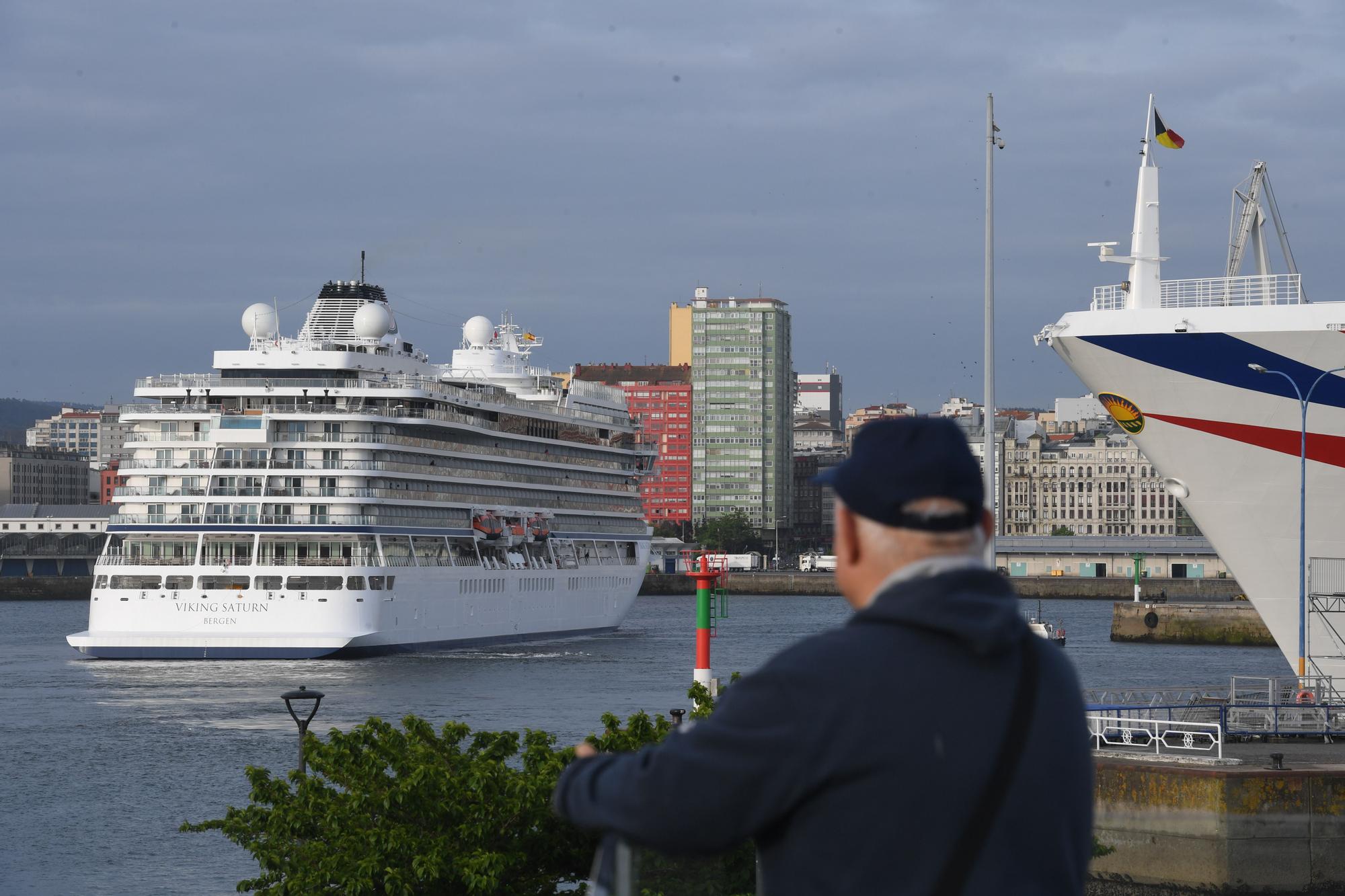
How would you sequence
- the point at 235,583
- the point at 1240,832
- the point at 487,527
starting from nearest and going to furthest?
the point at 1240,832
the point at 235,583
the point at 487,527

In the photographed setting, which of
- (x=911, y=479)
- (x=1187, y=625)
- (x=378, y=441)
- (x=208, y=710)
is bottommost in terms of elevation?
(x=208, y=710)

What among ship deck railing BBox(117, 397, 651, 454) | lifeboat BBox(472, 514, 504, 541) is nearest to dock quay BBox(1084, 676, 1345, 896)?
ship deck railing BBox(117, 397, 651, 454)

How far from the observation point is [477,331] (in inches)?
2749

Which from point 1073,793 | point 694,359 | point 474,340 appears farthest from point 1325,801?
point 694,359

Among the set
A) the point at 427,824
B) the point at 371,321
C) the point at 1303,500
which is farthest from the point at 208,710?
the point at 427,824

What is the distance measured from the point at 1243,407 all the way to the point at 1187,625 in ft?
173

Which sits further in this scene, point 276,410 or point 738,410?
point 738,410

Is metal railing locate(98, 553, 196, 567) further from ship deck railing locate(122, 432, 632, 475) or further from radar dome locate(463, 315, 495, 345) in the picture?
radar dome locate(463, 315, 495, 345)

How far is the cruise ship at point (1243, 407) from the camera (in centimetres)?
2464

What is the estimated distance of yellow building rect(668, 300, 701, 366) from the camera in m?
182

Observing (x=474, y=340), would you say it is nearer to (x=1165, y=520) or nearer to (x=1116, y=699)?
(x=1116, y=699)

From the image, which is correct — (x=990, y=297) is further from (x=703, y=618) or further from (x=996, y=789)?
(x=996, y=789)

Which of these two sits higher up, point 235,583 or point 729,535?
point 729,535

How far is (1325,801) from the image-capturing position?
16.4 m
